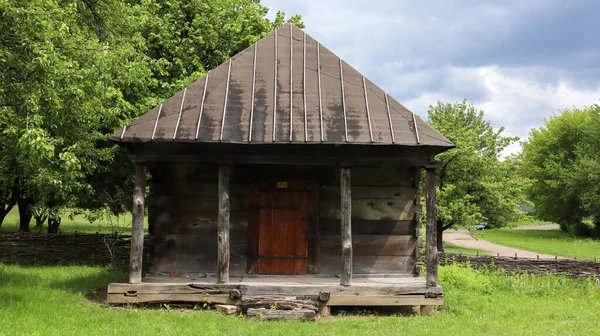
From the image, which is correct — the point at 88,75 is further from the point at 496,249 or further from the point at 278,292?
the point at 496,249

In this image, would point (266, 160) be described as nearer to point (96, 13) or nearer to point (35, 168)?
point (35, 168)

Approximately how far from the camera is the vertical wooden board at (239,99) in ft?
29.1

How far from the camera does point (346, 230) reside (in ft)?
30.2

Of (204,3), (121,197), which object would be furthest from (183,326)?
(204,3)

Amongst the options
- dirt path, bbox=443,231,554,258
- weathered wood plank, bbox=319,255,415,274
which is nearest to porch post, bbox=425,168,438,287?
weathered wood plank, bbox=319,255,415,274

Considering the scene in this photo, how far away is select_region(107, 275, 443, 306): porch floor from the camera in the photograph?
890 cm

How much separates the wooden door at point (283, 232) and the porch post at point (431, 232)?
2.61 meters

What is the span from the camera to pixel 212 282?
9.34 m

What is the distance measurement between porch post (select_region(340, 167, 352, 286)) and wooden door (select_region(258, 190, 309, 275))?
1482mm

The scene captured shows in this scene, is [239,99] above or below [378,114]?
above

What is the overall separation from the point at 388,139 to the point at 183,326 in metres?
4.74

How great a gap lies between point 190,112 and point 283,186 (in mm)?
2614

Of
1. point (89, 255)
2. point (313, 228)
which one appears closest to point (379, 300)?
point (313, 228)

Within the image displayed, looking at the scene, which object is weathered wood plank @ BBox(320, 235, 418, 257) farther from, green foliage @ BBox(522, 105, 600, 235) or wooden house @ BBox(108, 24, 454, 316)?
green foliage @ BBox(522, 105, 600, 235)
